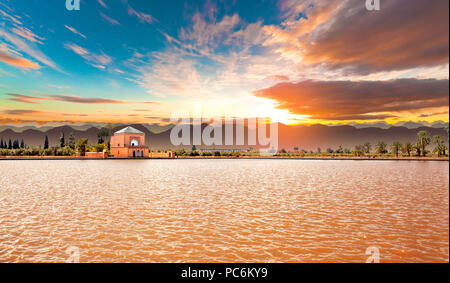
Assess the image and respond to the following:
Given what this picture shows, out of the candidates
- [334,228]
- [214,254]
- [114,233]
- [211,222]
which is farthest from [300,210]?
[114,233]

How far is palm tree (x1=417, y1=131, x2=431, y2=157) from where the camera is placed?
86.4 metres

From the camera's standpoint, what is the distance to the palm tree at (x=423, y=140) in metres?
86.4

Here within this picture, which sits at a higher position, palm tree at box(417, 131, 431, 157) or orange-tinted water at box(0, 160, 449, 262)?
palm tree at box(417, 131, 431, 157)

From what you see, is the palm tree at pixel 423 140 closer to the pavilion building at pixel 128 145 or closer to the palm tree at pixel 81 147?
the pavilion building at pixel 128 145

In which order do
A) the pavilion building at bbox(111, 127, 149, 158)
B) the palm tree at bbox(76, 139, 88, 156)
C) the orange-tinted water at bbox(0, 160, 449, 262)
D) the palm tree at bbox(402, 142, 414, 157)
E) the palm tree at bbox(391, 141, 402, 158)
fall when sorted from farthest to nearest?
the palm tree at bbox(391, 141, 402, 158)
the palm tree at bbox(402, 142, 414, 157)
the pavilion building at bbox(111, 127, 149, 158)
the palm tree at bbox(76, 139, 88, 156)
the orange-tinted water at bbox(0, 160, 449, 262)

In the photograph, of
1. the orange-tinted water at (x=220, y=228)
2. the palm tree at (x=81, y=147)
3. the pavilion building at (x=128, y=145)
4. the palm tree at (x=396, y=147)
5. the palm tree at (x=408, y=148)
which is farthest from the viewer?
the palm tree at (x=396, y=147)

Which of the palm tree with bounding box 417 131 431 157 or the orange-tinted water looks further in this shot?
the palm tree with bounding box 417 131 431 157

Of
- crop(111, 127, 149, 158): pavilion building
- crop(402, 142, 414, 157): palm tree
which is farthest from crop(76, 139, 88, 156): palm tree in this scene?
crop(402, 142, 414, 157): palm tree

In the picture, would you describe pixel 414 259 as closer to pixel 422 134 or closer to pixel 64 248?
pixel 64 248

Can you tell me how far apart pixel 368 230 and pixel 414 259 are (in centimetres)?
220

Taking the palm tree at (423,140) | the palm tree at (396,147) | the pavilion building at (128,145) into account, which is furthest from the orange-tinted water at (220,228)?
the palm tree at (396,147)

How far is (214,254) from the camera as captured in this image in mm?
6691

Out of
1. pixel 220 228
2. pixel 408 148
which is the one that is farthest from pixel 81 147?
pixel 408 148

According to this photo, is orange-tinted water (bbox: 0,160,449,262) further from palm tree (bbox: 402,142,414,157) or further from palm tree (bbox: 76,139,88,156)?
palm tree (bbox: 402,142,414,157)
